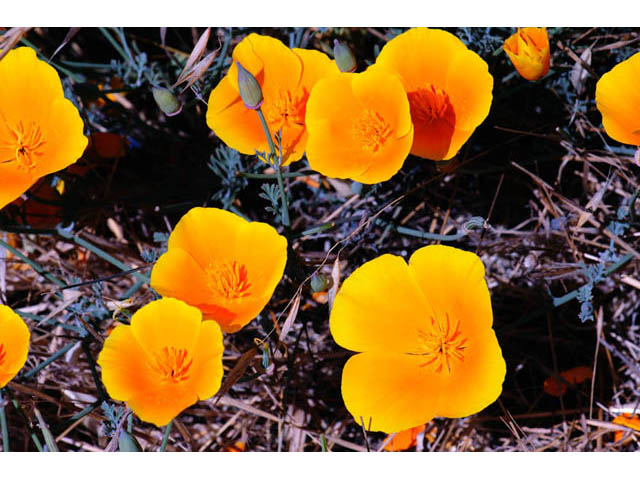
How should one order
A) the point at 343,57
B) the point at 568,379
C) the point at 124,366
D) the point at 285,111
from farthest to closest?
the point at 568,379 < the point at 285,111 < the point at 343,57 < the point at 124,366

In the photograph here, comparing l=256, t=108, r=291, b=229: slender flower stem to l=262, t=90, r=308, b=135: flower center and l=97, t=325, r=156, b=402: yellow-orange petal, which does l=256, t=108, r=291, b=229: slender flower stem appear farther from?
l=97, t=325, r=156, b=402: yellow-orange petal

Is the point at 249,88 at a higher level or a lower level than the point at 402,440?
higher

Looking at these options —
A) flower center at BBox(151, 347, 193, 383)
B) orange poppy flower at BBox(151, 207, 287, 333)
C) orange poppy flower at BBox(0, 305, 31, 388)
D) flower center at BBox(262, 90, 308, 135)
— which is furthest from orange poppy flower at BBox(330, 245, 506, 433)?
orange poppy flower at BBox(0, 305, 31, 388)

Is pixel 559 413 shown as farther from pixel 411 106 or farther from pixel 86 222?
pixel 86 222

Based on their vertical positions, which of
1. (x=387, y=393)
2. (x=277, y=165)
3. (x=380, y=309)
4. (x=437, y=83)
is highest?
(x=437, y=83)

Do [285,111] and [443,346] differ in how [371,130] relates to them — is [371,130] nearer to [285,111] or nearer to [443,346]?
[285,111]

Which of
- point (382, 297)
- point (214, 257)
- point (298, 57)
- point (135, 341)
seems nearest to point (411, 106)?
point (298, 57)

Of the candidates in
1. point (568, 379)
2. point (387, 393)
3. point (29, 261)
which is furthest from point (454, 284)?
point (29, 261)
